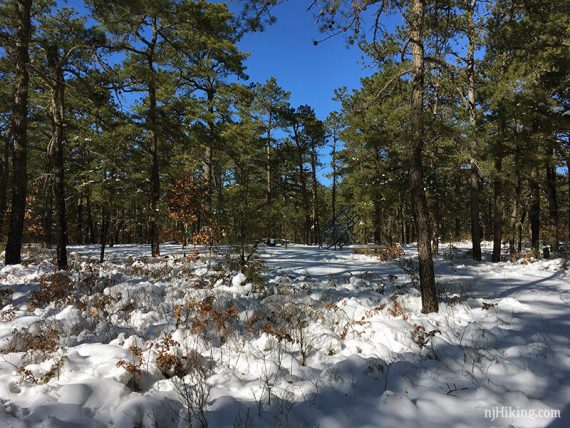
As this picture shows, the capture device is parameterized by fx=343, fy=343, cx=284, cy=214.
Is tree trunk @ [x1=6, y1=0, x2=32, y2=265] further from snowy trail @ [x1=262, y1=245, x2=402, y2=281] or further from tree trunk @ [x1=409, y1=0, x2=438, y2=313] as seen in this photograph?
tree trunk @ [x1=409, y1=0, x2=438, y2=313]

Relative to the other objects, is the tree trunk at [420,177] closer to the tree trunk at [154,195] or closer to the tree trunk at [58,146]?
the tree trunk at [154,195]

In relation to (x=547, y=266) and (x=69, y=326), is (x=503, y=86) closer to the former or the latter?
(x=547, y=266)

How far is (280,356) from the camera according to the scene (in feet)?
13.4

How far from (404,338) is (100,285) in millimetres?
6175

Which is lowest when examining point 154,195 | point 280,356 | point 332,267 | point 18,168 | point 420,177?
point 280,356

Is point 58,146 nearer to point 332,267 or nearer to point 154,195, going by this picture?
point 154,195

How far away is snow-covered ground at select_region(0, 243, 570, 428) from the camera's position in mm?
2939

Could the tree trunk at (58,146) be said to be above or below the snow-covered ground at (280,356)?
above

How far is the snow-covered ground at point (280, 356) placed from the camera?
9.64 feet

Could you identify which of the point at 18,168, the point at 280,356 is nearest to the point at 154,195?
the point at 18,168

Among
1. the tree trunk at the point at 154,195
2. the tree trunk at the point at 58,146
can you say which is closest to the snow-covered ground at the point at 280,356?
the tree trunk at the point at 58,146

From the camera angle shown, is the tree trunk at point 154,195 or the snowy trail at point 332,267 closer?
the snowy trail at point 332,267

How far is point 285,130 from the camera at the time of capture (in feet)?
80.6

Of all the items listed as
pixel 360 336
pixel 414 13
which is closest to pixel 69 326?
pixel 360 336
